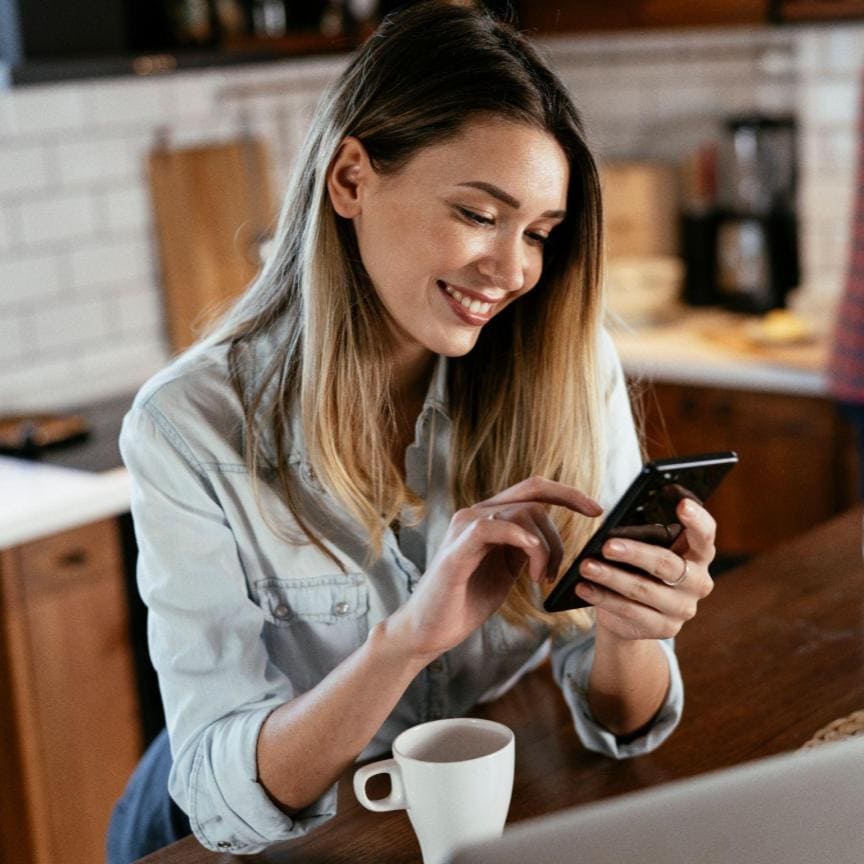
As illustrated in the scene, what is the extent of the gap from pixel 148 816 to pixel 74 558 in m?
1.17

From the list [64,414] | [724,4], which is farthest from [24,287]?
[724,4]

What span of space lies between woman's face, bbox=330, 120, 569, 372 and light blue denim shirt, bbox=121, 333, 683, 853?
0.18 metres

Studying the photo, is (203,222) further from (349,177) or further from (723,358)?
(349,177)

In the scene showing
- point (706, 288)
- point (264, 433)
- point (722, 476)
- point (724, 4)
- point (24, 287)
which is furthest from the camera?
point (706, 288)

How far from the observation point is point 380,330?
1.46 m

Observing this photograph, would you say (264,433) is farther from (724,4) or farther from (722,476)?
(724,4)

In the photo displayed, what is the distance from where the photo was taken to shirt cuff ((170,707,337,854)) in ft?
3.93

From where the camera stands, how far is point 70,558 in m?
2.59

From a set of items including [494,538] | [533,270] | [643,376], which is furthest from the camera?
[643,376]

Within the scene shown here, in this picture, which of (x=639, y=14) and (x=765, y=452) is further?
(x=639, y=14)

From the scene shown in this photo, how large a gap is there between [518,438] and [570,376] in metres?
0.09

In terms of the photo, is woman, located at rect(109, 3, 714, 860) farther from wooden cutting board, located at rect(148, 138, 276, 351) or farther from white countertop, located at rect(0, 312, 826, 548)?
wooden cutting board, located at rect(148, 138, 276, 351)

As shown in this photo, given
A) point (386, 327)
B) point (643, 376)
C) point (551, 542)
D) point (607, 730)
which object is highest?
point (386, 327)

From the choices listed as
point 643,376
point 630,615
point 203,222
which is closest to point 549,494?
point 630,615
